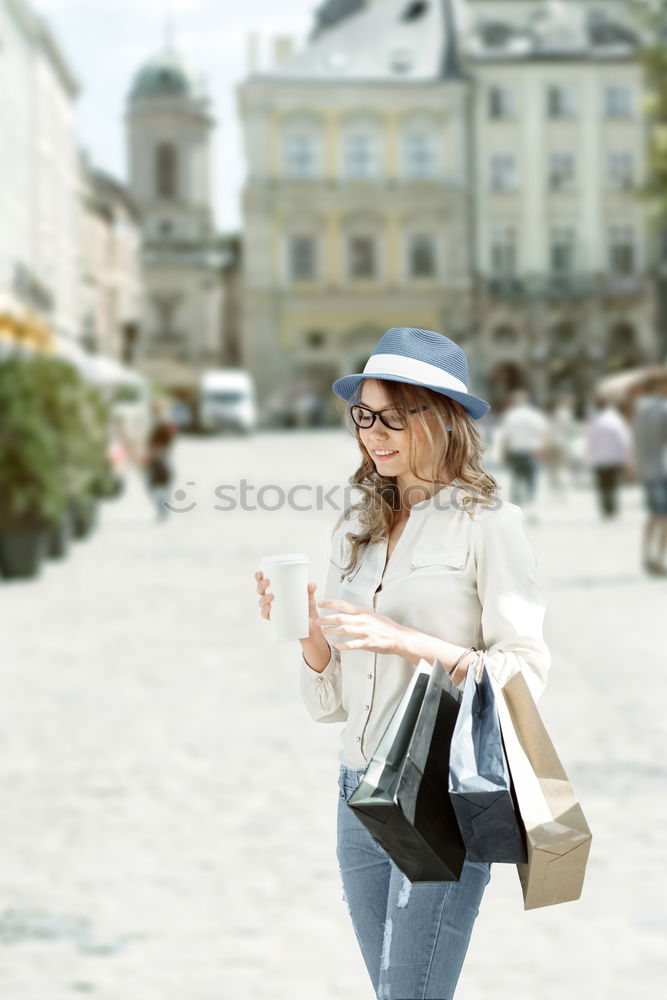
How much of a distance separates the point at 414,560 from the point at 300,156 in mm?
60795

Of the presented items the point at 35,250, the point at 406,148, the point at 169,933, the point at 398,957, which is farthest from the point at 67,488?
the point at 406,148

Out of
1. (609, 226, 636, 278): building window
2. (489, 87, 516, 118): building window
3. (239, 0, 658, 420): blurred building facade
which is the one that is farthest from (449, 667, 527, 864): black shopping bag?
(489, 87, 516, 118): building window

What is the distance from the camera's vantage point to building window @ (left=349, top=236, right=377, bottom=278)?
62.4 metres

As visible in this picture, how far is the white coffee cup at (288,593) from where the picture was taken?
1836 millimetres

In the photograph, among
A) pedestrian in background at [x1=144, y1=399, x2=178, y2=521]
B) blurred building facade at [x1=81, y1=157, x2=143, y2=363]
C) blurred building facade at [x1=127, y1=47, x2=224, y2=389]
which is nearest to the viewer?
pedestrian in background at [x1=144, y1=399, x2=178, y2=521]

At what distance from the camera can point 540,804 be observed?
6.26 ft

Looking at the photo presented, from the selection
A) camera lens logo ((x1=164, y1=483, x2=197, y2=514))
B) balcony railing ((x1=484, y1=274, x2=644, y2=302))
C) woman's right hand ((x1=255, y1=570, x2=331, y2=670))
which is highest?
balcony railing ((x1=484, y1=274, x2=644, y2=302))

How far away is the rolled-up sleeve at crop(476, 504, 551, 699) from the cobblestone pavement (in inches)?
10.3

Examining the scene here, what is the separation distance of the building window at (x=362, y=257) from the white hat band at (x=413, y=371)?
200 ft

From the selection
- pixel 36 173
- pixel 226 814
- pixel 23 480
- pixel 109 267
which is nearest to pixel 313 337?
pixel 109 267

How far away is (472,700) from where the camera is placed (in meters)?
1.93

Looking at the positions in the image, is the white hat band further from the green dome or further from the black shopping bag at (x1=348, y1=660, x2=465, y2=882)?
the green dome

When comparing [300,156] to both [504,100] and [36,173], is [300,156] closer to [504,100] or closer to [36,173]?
[504,100]

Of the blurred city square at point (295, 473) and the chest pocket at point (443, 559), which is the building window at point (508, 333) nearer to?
the blurred city square at point (295, 473)
